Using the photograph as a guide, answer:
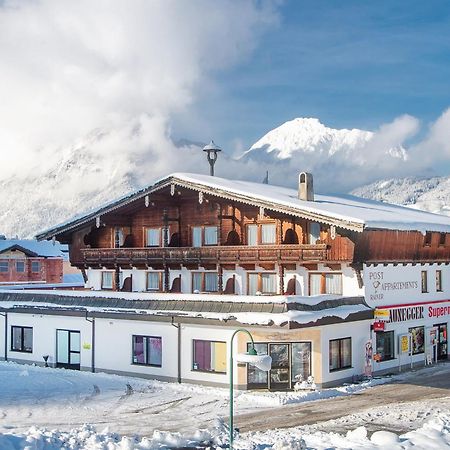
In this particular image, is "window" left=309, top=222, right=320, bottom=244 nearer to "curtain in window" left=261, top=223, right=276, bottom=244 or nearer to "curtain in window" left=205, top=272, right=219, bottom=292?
"curtain in window" left=261, top=223, right=276, bottom=244

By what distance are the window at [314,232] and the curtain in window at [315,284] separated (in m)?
1.67

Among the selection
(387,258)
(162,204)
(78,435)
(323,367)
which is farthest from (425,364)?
(78,435)

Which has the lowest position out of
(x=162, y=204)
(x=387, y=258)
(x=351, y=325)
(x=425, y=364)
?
(x=425, y=364)

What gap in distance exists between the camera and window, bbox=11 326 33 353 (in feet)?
125

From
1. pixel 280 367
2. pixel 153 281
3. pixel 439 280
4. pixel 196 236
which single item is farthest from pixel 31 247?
pixel 280 367

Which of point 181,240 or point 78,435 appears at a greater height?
point 181,240

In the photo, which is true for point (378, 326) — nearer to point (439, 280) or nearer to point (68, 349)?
point (439, 280)

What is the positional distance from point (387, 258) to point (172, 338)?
36.4 ft

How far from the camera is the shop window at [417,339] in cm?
3741

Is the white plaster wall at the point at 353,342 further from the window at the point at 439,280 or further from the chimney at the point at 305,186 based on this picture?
the window at the point at 439,280

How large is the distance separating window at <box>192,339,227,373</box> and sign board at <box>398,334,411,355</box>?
32.9 ft

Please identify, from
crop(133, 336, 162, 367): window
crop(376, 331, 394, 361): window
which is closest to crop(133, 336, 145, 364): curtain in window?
crop(133, 336, 162, 367): window

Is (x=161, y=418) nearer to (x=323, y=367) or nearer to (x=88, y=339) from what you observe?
(x=323, y=367)

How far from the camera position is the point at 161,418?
992 inches
